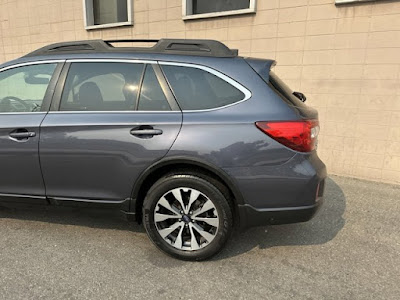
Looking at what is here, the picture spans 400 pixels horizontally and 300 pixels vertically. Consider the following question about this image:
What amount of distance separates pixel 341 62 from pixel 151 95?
10.8 ft

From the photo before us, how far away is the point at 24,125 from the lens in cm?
279

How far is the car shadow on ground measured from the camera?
9.36ft

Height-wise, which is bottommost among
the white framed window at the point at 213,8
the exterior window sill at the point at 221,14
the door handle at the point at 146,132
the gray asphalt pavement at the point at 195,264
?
the gray asphalt pavement at the point at 195,264

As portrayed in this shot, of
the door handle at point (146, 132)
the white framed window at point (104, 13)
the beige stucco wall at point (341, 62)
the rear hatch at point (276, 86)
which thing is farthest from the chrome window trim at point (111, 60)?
the white framed window at point (104, 13)

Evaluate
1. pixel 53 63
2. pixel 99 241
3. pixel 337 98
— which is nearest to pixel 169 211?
pixel 99 241

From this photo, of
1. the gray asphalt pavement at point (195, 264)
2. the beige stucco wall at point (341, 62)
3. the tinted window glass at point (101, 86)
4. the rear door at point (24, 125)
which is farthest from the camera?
the beige stucco wall at point (341, 62)

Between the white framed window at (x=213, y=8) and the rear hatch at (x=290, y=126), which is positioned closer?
the rear hatch at (x=290, y=126)

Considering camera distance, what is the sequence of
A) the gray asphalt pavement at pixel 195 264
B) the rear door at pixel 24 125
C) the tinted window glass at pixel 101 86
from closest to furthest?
the gray asphalt pavement at pixel 195 264 → the tinted window glass at pixel 101 86 → the rear door at pixel 24 125

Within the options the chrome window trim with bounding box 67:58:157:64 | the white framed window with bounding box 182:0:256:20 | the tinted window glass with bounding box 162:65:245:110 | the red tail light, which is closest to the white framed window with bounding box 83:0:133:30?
the white framed window with bounding box 182:0:256:20

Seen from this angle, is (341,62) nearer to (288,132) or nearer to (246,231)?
(288,132)

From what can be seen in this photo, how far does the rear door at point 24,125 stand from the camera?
2787mm

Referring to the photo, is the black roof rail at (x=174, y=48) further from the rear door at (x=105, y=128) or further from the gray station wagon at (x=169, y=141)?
the rear door at (x=105, y=128)

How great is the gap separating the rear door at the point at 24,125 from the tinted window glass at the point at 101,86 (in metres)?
0.18

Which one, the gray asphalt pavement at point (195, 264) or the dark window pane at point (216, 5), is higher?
the dark window pane at point (216, 5)
